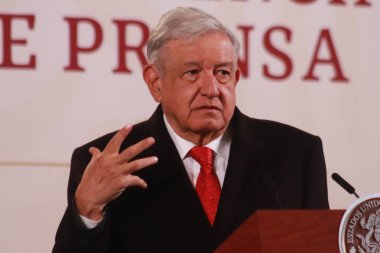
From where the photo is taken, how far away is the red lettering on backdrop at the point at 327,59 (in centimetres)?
275

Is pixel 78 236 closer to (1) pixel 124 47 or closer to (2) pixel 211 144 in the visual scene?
(2) pixel 211 144

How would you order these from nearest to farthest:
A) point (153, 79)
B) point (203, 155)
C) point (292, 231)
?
point (292, 231)
point (203, 155)
point (153, 79)

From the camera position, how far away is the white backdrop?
2.56 meters

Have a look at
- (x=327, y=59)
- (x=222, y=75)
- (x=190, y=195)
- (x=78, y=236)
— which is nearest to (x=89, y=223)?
(x=78, y=236)

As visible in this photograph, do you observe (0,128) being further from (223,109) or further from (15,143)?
(223,109)

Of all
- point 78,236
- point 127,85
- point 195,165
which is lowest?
point 78,236

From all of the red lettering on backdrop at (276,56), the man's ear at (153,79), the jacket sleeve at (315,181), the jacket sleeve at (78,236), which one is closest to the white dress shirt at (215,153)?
the man's ear at (153,79)

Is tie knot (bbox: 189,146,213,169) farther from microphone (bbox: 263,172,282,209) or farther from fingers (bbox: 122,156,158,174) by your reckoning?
fingers (bbox: 122,156,158,174)

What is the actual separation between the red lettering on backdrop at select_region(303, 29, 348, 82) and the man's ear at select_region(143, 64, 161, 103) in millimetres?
681

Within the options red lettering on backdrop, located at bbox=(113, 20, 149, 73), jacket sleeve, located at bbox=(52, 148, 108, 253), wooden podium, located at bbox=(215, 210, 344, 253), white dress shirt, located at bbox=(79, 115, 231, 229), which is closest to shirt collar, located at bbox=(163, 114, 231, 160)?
white dress shirt, located at bbox=(79, 115, 231, 229)

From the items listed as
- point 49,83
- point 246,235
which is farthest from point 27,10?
point 246,235

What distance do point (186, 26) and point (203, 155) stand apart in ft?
1.05

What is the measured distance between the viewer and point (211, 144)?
2.17 meters

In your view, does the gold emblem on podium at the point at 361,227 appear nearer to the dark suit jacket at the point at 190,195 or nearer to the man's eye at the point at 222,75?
the dark suit jacket at the point at 190,195
